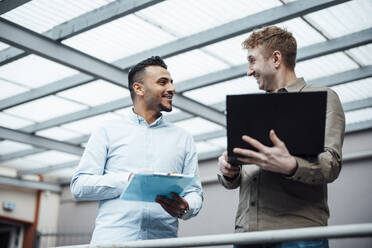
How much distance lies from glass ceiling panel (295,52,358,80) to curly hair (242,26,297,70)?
14.9 feet

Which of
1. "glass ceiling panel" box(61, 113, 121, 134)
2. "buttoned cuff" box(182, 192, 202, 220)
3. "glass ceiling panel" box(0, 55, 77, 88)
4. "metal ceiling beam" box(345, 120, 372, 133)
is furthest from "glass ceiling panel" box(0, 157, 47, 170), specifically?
"buttoned cuff" box(182, 192, 202, 220)

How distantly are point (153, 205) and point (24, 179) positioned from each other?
10.5m

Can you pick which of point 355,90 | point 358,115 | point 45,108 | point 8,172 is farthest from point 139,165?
point 8,172

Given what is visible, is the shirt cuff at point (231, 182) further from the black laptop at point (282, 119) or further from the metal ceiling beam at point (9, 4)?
the metal ceiling beam at point (9, 4)

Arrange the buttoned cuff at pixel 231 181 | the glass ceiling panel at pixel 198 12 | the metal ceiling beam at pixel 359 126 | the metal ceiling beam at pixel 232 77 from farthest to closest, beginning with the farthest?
the metal ceiling beam at pixel 359 126 → the metal ceiling beam at pixel 232 77 → the glass ceiling panel at pixel 198 12 → the buttoned cuff at pixel 231 181

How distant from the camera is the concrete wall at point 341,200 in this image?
28.0 feet

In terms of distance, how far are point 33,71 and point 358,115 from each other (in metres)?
5.61

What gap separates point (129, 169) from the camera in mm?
2564

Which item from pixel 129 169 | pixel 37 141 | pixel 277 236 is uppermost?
pixel 37 141

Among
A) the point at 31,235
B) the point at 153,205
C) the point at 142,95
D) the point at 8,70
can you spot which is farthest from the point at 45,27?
the point at 31,235

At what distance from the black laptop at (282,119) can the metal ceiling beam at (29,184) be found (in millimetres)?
10907

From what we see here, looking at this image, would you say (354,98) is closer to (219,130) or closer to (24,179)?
(219,130)

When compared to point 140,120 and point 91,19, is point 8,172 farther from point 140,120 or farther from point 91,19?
point 140,120

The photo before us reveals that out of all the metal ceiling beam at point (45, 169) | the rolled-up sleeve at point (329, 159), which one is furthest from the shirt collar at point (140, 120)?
the metal ceiling beam at point (45, 169)
